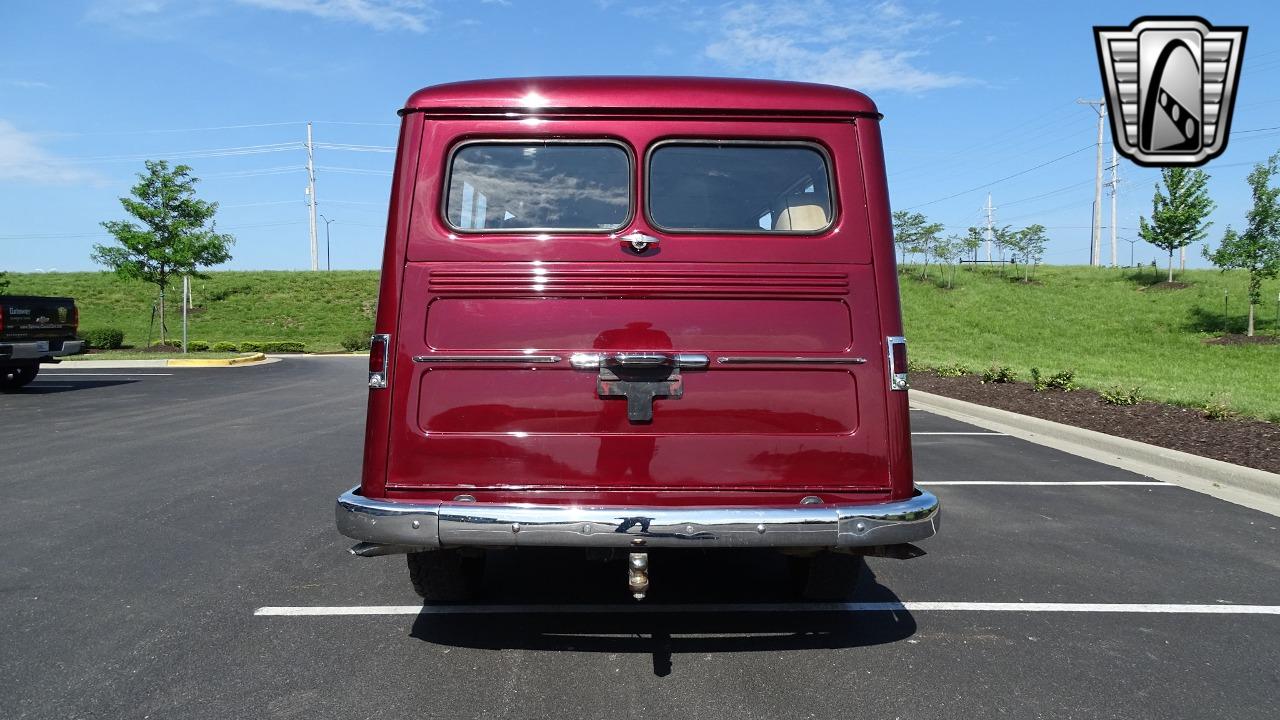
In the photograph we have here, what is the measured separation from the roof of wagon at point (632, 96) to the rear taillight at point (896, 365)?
3.44 feet

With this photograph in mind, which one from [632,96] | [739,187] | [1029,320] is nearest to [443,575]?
[739,187]

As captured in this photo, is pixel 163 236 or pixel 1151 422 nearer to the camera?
pixel 1151 422

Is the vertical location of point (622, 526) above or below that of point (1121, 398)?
above

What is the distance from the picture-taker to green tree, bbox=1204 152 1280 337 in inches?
915

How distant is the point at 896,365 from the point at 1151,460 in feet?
19.9

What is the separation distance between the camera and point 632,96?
3.55 metres

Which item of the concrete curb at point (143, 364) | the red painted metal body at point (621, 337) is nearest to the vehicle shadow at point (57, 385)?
the concrete curb at point (143, 364)

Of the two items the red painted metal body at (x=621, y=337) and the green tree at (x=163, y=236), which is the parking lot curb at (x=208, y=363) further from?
the red painted metal body at (x=621, y=337)

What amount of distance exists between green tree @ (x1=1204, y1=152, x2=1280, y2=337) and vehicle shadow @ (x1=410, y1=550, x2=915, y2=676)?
25070 mm

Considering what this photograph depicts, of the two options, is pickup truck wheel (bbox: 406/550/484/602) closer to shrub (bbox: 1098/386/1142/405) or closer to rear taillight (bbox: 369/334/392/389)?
rear taillight (bbox: 369/334/392/389)

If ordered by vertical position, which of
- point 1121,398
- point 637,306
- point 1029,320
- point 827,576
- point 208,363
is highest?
point 1029,320

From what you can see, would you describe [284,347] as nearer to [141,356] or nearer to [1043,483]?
[141,356]

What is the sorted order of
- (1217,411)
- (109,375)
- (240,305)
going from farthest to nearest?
1. (240,305)
2. (109,375)
3. (1217,411)

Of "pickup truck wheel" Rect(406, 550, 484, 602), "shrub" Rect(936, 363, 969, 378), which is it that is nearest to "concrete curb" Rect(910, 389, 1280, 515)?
"shrub" Rect(936, 363, 969, 378)
